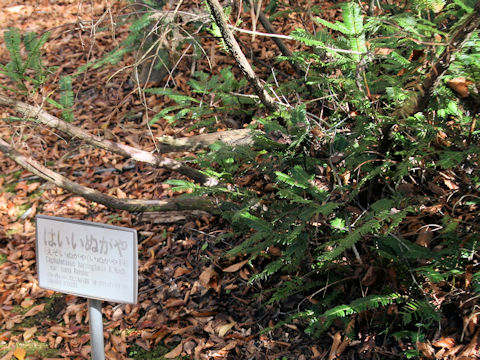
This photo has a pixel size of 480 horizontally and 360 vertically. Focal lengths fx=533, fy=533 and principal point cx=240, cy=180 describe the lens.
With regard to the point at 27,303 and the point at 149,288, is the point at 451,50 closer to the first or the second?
the point at 149,288

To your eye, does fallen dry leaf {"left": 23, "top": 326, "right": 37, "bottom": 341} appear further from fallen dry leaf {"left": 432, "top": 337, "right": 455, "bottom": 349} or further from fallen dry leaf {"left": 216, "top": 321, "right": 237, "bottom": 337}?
fallen dry leaf {"left": 432, "top": 337, "right": 455, "bottom": 349}

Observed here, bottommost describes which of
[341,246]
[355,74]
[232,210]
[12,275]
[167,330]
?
[12,275]

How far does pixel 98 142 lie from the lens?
316cm

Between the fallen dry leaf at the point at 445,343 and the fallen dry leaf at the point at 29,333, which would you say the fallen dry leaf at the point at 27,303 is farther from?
the fallen dry leaf at the point at 445,343

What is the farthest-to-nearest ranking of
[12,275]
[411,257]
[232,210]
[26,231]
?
[26,231] → [12,275] → [232,210] → [411,257]

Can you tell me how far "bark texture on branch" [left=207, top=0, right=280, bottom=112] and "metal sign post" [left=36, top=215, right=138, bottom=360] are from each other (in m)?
1.05

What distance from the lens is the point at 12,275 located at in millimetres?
3980

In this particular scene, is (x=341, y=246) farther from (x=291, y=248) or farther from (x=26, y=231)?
(x=26, y=231)

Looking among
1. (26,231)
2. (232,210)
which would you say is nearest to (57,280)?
(232,210)

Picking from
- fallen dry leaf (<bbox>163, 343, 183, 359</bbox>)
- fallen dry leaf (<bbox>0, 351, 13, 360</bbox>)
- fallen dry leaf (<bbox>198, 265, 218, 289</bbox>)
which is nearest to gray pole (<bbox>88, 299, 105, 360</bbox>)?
fallen dry leaf (<bbox>163, 343, 183, 359</bbox>)

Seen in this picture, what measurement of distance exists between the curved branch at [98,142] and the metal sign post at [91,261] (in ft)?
3.09

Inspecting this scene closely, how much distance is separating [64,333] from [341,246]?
2.03 m

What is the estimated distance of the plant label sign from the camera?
7.03ft

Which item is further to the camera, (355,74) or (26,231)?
(26,231)
